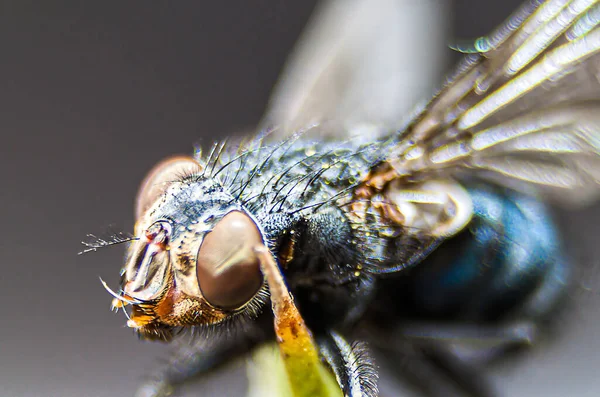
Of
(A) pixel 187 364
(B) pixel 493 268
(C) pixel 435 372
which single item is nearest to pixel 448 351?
(C) pixel 435 372

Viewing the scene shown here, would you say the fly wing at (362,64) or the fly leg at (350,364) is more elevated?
the fly wing at (362,64)

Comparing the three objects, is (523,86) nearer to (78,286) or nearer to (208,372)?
(208,372)

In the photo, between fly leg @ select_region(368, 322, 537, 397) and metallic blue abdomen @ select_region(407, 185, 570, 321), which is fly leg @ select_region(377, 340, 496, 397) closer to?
fly leg @ select_region(368, 322, 537, 397)

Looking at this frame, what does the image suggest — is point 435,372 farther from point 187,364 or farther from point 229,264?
point 229,264

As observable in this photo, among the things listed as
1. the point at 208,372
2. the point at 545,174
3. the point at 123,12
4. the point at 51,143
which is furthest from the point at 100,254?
the point at 545,174

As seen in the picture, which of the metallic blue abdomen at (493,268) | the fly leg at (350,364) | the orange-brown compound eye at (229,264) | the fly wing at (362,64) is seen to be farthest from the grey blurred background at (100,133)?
the orange-brown compound eye at (229,264)

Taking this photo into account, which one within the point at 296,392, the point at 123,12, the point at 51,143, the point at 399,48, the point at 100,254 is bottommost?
the point at 296,392

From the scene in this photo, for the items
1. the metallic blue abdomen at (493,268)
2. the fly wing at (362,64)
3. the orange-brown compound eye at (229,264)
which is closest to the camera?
the orange-brown compound eye at (229,264)

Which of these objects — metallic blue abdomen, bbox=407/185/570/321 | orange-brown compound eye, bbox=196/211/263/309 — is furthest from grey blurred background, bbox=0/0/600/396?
orange-brown compound eye, bbox=196/211/263/309

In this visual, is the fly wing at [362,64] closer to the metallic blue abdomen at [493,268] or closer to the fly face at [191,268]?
the metallic blue abdomen at [493,268]
